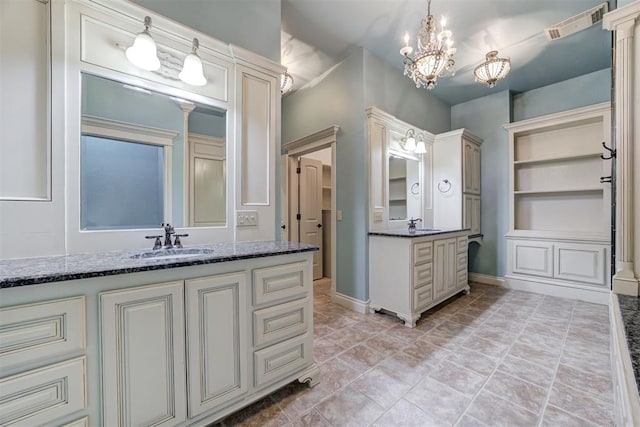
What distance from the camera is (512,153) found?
147 inches

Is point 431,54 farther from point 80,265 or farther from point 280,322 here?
point 80,265

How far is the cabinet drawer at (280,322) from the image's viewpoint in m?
1.44

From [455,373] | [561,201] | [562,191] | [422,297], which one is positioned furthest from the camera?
[561,201]

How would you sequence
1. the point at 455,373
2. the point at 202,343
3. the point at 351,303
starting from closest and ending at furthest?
the point at 202,343 → the point at 455,373 → the point at 351,303

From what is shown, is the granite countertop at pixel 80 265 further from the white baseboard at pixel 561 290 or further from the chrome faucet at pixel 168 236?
the white baseboard at pixel 561 290

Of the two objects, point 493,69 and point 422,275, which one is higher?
point 493,69

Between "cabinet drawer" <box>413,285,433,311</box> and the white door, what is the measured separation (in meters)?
1.98

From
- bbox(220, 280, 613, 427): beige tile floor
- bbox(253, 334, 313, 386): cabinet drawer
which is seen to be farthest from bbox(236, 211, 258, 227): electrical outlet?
bbox(220, 280, 613, 427): beige tile floor

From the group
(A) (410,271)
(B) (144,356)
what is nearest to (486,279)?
(A) (410,271)

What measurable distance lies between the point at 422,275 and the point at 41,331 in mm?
2767

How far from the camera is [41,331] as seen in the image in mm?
907

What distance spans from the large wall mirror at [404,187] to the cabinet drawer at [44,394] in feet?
9.82

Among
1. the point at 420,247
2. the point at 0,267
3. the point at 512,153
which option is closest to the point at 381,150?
the point at 420,247

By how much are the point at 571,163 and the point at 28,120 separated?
5409mm
